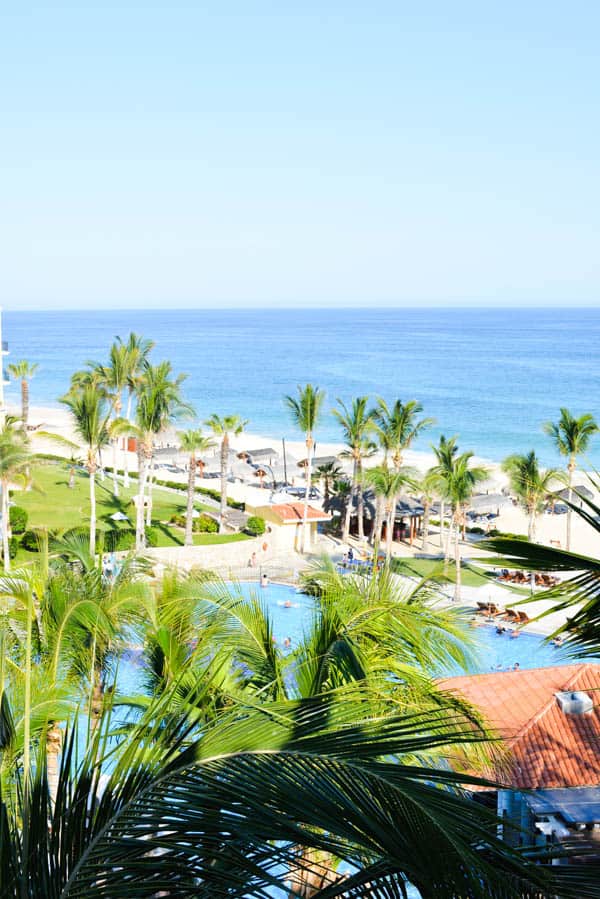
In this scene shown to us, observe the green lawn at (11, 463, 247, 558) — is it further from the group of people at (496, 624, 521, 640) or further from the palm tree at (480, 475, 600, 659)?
the palm tree at (480, 475, 600, 659)

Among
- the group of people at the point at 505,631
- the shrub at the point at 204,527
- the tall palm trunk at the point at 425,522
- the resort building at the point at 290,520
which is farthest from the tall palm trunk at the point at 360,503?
the group of people at the point at 505,631

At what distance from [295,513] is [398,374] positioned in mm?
81025

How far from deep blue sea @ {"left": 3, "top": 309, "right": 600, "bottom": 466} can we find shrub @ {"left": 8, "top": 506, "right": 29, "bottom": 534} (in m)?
38.3

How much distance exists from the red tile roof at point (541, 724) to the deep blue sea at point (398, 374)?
45.7 m

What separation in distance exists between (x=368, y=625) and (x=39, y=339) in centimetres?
17479

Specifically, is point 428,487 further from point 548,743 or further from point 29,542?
point 548,743

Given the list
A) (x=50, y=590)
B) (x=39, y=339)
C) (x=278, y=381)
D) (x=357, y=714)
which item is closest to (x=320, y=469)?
(x=50, y=590)

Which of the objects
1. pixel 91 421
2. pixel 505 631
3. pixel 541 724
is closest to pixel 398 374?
pixel 91 421

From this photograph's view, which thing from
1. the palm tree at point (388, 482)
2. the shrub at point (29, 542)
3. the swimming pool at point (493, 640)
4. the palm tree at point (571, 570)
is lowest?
the swimming pool at point (493, 640)

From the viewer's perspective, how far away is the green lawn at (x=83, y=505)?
32.0m

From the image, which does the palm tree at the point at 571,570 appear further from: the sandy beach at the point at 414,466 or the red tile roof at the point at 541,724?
the sandy beach at the point at 414,466

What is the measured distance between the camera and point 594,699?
13172 millimetres

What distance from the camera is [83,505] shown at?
3491cm

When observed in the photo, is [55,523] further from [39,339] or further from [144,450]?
[39,339]
